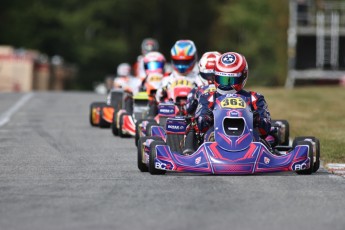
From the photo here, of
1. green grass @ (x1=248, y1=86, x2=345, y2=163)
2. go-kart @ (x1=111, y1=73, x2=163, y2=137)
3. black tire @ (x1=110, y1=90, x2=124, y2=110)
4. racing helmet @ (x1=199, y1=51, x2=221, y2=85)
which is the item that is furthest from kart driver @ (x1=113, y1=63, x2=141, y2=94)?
racing helmet @ (x1=199, y1=51, x2=221, y2=85)

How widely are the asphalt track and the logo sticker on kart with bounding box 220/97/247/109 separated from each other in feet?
2.80

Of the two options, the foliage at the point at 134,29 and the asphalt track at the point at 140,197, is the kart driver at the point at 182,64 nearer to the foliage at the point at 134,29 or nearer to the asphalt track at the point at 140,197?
the asphalt track at the point at 140,197

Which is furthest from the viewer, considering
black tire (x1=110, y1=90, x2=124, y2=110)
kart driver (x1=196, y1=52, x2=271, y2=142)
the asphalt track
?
black tire (x1=110, y1=90, x2=124, y2=110)

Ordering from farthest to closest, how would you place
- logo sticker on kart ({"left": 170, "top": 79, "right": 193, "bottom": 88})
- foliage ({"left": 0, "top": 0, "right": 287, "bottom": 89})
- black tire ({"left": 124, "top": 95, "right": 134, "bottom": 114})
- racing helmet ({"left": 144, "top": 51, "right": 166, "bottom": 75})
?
foliage ({"left": 0, "top": 0, "right": 287, "bottom": 89}) < racing helmet ({"left": 144, "top": 51, "right": 166, "bottom": 75}) < black tire ({"left": 124, "top": 95, "right": 134, "bottom": 114}) < logo sticker on kart ({"left": 170, "top": 79, "right": 193, "bottom": 88})

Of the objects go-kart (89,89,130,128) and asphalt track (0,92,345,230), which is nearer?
asphalt track (0,92,345,230)

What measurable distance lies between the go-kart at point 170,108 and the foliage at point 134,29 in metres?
42.1

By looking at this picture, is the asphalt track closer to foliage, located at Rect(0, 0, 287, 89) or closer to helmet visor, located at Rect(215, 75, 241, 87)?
helmet visor, located at Rect(215, 75, 241, 87)

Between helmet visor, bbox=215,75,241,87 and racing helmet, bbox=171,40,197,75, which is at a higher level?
racing helmet, bbox=171,40,197,75

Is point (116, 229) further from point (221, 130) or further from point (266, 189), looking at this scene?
point (221, 130)

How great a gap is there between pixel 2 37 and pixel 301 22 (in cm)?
3125

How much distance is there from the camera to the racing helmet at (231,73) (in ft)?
43.1

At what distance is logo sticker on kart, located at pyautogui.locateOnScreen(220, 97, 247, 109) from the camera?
1259 centimetres

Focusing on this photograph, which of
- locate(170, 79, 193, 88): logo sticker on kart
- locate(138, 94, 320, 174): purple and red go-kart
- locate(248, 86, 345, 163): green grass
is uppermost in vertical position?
locate(170, 79, 193, 88): logo sticker on kart

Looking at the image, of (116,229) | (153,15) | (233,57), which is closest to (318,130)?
(233,57)
